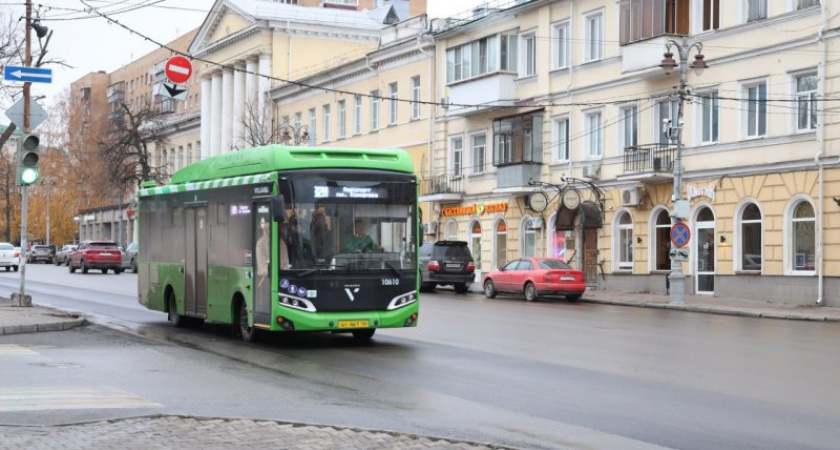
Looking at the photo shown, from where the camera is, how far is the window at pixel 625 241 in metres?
39.4

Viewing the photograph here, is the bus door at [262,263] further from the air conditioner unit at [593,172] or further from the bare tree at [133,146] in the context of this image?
the bare tree at [133,146]

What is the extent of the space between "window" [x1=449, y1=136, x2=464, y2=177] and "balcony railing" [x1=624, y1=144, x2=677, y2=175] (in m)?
12.1

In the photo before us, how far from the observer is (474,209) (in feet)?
159

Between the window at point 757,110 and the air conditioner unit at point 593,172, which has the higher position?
the window at point 757,110

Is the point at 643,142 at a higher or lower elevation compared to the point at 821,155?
higher

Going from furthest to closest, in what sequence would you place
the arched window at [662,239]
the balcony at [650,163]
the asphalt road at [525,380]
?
1. the arched window at [662,239]
2. the balcony at [650,163]
3. the asphalt road at [525,380]

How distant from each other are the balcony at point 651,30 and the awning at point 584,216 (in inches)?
216

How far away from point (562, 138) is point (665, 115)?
6240mm

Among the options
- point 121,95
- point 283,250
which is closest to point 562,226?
point 283,250

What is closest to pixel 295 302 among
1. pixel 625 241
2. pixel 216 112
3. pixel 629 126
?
pixel 629 126

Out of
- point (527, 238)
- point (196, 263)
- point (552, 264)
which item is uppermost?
point (527, 238)

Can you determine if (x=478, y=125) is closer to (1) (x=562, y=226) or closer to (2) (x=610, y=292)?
(1) (x=562, y=226)

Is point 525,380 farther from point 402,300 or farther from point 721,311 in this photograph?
point 721,311

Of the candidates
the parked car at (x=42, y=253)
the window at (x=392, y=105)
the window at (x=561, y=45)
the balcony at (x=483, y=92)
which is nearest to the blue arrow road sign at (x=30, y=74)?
the window at (x=561, y=45)
